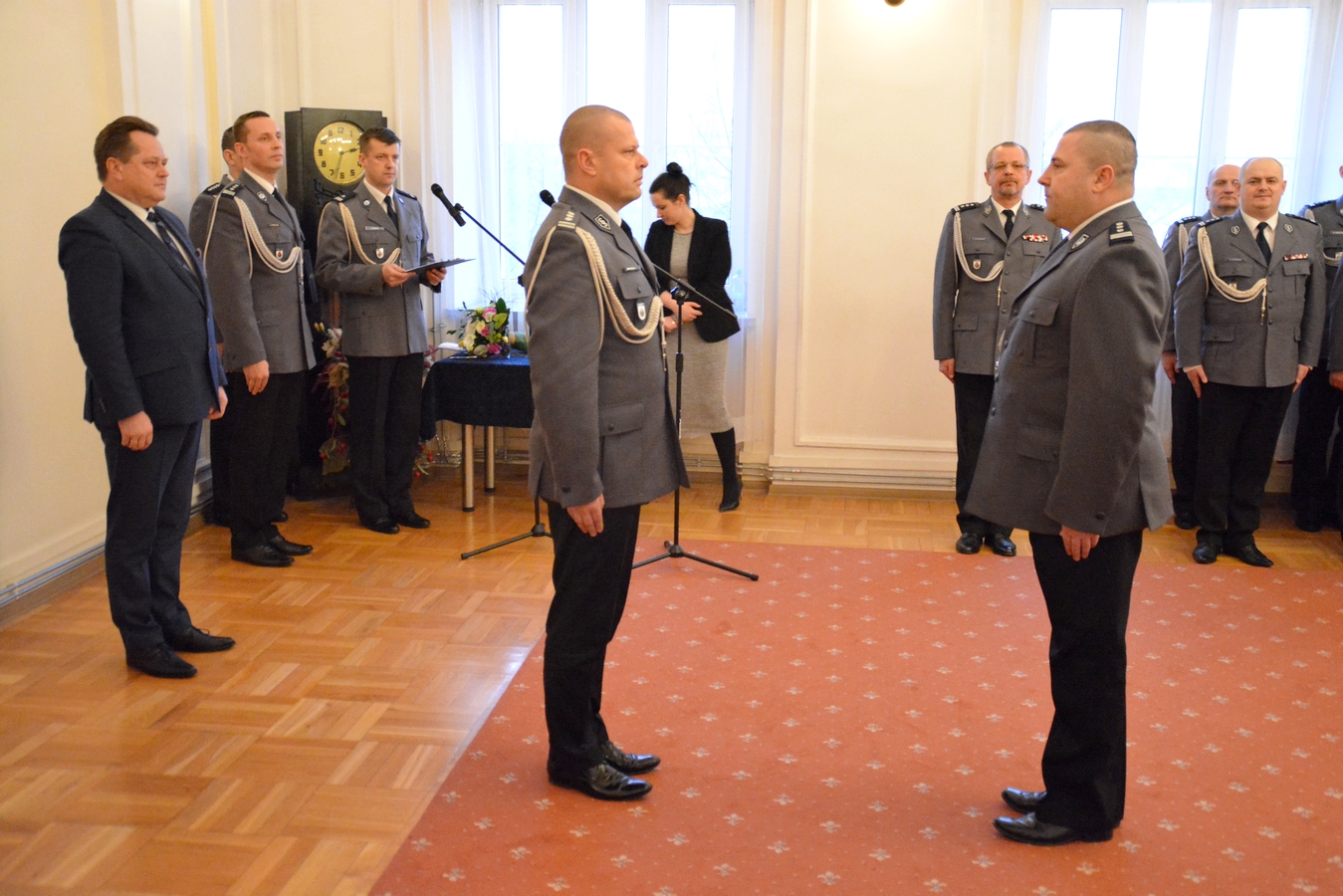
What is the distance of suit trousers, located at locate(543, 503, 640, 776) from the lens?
8.48 ft

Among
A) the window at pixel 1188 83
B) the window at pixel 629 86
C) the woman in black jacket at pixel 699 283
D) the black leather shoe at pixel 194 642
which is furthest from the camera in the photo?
the window at pixel 629 86

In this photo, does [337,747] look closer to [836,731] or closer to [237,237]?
[836,731]

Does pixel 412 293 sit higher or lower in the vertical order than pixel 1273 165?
lower

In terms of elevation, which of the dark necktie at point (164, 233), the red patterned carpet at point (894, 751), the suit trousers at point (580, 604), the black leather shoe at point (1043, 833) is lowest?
the red patterned carpet at point (894, 751)

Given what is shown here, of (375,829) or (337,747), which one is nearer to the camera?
(375,829)

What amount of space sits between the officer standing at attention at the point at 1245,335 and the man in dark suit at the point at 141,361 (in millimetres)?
3811

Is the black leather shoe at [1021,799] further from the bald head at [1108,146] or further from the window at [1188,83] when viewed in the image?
the window at [1188,83]

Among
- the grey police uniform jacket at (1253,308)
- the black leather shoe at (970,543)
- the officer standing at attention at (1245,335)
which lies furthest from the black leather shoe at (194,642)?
the grey police uniform jacket at (1253,308)

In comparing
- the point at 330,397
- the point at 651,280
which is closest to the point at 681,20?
the point at 330,397

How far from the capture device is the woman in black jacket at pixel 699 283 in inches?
202

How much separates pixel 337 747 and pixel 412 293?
2458 millimetres

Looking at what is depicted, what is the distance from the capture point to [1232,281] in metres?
4.73

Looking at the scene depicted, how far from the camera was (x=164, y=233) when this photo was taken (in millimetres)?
3441

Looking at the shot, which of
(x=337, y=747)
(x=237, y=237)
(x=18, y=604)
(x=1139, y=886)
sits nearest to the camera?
(x=1139, y=886)
